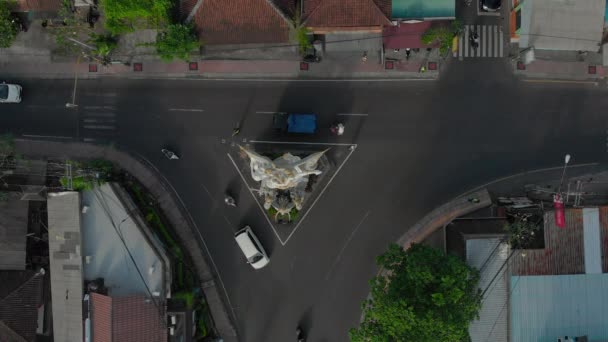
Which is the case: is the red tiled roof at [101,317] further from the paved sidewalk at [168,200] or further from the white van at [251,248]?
the white van at [251,248]

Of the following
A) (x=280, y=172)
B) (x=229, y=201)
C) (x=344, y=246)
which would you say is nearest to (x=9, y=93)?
(x=229, y=201)

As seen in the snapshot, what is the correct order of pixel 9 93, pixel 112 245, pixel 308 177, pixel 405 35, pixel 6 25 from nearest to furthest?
pixel 6 25 < pixel 112 245 < pixel 405 35 < pixel 308 177 < pixel 9 93

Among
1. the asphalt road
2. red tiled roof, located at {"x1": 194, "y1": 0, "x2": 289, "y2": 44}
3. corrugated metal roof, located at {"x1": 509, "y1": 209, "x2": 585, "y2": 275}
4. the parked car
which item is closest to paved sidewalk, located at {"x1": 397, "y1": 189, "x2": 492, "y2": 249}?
the asphalt road

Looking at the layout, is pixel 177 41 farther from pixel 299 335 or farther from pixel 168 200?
pixel 299 335

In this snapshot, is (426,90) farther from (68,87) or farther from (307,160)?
(68,87)

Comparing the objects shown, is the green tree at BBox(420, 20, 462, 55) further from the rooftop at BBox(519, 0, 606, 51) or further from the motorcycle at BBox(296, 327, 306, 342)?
the motorcycle at BBox(296, 327, 306, 342)
